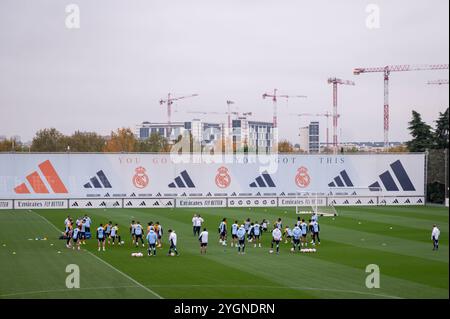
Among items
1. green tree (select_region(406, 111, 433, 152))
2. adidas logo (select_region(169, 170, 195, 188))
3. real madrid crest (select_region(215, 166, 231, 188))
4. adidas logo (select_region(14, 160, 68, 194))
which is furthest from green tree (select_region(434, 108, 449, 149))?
adidas logo (select_region(14, 160, 68, 194))

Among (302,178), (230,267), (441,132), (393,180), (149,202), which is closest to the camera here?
(230,267)

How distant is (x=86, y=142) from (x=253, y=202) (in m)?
75.5

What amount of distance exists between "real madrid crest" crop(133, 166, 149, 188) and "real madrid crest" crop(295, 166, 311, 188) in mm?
16560

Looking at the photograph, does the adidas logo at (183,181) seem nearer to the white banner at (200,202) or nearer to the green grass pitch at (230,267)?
the white banner at (200,202)

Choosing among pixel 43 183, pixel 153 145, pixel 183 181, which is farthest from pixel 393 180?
pixel 153 145

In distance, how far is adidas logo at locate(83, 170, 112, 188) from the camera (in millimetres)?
72500

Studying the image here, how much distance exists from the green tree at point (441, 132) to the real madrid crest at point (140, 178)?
3816 centimetres

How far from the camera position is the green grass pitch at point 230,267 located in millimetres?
26891

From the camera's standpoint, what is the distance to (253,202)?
2982 inches

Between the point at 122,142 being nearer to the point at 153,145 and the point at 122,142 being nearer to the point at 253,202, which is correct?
the point at 153,145

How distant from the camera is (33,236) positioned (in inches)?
1800
